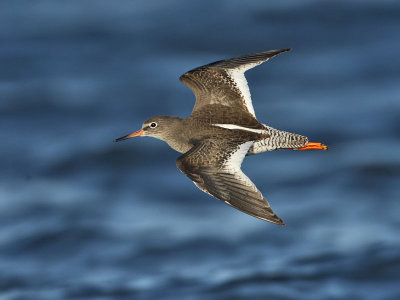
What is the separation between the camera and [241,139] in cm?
1129

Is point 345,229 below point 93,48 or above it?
below

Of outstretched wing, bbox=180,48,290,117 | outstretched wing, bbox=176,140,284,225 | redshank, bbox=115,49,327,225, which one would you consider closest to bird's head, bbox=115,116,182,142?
redshank, bbox=115,49,327,225

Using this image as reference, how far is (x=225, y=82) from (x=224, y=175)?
2065 mm

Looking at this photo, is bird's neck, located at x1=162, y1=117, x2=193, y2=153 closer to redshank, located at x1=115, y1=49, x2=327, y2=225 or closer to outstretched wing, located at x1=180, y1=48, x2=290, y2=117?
redshank, located at x1=115, y1=49, x2=327, y2=225

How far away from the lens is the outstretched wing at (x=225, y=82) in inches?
478

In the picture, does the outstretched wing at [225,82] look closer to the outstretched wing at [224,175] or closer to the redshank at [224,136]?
the redshank at [224,136]

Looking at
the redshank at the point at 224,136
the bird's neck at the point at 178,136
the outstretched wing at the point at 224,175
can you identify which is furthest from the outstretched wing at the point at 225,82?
the outstretched wing at the point at 224,175

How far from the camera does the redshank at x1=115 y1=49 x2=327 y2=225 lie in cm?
1039

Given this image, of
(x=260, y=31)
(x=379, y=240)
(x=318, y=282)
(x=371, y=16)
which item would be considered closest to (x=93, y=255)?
(x=318, y=282)

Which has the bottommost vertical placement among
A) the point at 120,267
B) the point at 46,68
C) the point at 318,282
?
the point at 318,282

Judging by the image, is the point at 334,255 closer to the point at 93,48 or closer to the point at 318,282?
the point at 318,282

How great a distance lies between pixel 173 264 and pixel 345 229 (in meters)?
3.17

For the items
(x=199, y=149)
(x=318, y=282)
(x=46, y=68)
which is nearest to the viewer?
(x=199, y=149)

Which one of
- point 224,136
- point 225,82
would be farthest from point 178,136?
point 225,82
